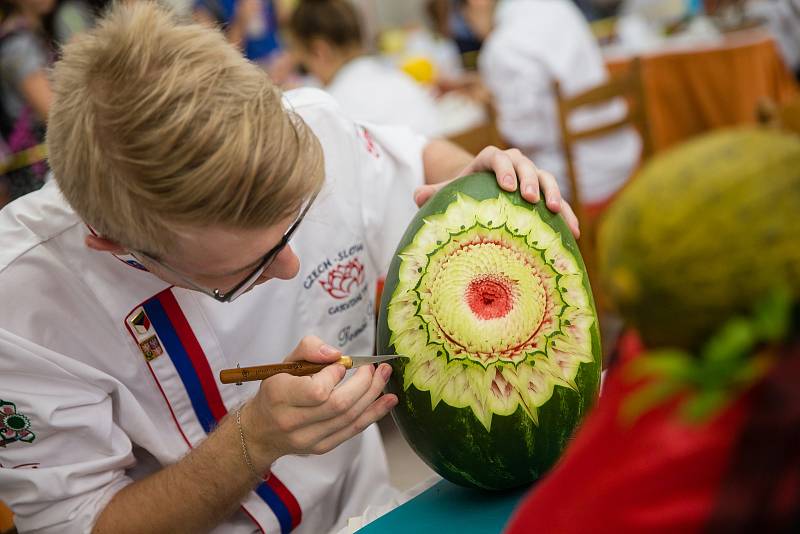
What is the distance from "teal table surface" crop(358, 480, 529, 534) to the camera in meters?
1.11

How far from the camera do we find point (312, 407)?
1080 mm

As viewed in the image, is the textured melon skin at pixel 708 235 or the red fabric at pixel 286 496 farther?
the red fabric at pixel 286 496

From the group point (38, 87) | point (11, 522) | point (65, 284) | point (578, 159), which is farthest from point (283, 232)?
point (38, 87)

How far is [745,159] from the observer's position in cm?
55

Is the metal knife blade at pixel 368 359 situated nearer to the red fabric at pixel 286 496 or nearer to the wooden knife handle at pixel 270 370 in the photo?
the wooden knife handle at pixel 270 370

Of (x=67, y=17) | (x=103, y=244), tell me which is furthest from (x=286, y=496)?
(x=67, y=17)

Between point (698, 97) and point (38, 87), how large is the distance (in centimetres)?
339

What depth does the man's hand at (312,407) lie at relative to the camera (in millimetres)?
1067

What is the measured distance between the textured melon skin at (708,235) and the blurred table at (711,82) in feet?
10.8

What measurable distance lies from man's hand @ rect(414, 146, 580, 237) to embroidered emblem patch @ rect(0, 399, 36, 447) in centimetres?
73

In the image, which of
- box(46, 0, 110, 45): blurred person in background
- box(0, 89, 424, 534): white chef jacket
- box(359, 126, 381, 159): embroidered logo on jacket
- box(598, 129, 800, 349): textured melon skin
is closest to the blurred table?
box(359, 126, 381, 159): embroidered logo on jacket

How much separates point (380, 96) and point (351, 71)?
0.68ft

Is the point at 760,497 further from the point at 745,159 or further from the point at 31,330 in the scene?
the point at 31,330

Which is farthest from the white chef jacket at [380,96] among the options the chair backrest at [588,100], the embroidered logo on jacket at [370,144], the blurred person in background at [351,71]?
the embroidered logo on jacket at [370,144]
